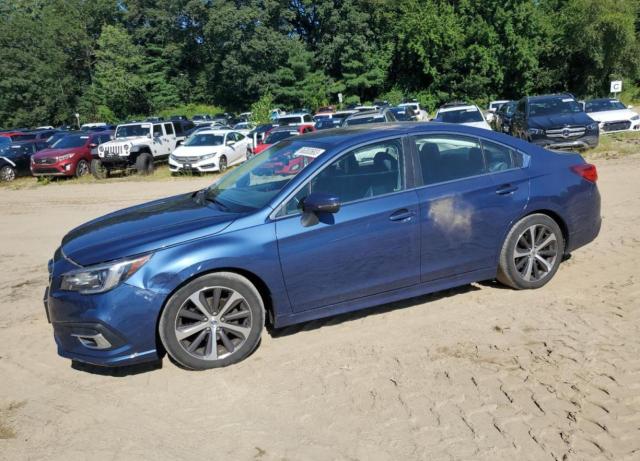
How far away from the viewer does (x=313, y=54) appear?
50656 mm

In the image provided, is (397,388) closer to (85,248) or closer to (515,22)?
(85,248)

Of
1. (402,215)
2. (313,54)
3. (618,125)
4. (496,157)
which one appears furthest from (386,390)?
(313,54)

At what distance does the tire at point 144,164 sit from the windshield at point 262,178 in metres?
15.4

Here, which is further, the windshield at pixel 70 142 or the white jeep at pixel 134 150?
the windshield at pixel 70 142

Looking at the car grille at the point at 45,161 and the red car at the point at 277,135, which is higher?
the red car at the point at 277,135

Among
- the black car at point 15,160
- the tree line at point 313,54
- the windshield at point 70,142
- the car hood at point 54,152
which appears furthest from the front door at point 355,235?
the tree line at point 313,54

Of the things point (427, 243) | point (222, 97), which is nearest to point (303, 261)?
point (427, 243)

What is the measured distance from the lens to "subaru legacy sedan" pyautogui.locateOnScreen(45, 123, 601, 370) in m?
3.88

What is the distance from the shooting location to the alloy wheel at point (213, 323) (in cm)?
398

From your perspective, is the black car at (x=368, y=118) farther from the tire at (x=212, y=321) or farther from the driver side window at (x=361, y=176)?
the tire at (x=212, y=321)

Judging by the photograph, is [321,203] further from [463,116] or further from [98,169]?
[98,169]

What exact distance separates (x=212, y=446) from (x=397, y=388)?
1.23 meters

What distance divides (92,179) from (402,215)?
17.8 m

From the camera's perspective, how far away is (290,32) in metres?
53.9
